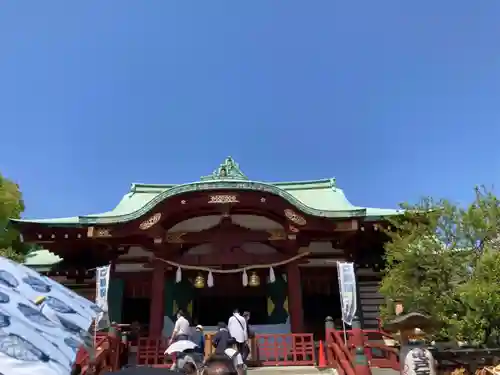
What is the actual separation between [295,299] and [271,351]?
57.2 inches

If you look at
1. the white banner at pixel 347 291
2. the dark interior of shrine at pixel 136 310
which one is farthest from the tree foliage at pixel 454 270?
the dark interior of shrine at pixel 136 310

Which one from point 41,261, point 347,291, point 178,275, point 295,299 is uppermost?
point 41,261

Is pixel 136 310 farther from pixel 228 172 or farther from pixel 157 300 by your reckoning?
pixel 228 172

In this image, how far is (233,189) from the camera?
1184cm

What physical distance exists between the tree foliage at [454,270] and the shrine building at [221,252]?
2028 mm

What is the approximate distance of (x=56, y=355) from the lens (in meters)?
2.87

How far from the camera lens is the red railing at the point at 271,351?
10.7m

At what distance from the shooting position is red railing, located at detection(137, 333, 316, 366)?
1068 centimetres

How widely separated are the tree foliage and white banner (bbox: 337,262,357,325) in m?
0.98

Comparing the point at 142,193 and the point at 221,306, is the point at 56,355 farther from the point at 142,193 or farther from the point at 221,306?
the point at 142,193

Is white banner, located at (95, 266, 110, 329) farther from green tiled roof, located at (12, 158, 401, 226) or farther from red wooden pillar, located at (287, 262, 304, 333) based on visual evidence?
red wooden pillar, located at (287, 262, 304, 333)

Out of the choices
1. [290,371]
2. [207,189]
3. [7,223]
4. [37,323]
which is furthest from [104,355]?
[7,223]

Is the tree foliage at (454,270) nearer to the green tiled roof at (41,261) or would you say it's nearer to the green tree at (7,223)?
the green tiled roof at (41,261)

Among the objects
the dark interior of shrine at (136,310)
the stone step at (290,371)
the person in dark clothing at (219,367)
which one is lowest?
the stone step at (290,371)
